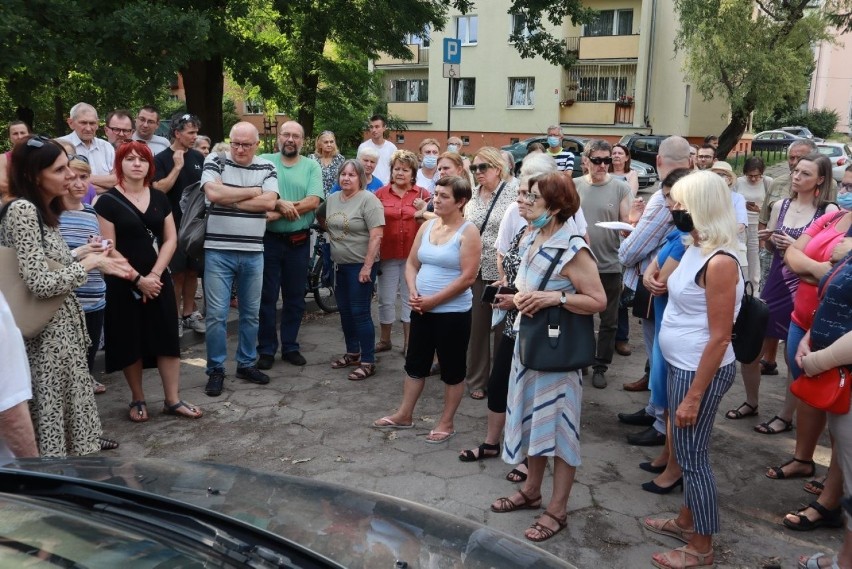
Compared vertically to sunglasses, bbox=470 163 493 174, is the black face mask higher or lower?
lower

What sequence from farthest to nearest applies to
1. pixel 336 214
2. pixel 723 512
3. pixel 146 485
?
pixel 336 214
pixel 723 512
pixel 146 485

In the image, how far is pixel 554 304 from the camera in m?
3.79

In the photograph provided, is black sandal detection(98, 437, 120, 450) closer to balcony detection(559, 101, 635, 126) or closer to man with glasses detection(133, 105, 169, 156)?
man with glasses detection(133, 105, 169, 156)

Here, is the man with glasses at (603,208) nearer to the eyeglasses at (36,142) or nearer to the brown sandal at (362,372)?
the brown sandal at (362,372)

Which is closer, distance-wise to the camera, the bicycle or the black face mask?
the black face mask

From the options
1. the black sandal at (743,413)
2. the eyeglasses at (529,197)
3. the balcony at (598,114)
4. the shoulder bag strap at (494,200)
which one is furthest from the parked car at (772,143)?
the eyeglasses at (529,197)

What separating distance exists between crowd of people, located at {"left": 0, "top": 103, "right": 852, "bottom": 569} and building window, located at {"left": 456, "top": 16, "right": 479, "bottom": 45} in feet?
98.3

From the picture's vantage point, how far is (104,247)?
167 inches

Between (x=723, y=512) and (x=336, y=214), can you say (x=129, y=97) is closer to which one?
(x=336, y=214)

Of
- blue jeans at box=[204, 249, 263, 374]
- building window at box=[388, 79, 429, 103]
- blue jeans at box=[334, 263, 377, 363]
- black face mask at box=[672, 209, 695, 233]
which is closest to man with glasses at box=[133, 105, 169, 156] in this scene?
blue jeans at box=[204, 249, 263, 374]

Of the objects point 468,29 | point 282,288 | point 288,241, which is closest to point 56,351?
point 288,241

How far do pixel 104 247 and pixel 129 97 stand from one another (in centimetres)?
808

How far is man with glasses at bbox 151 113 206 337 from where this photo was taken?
7.31m

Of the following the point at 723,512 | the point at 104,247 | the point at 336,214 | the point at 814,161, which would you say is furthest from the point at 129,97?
the point at 723,512
